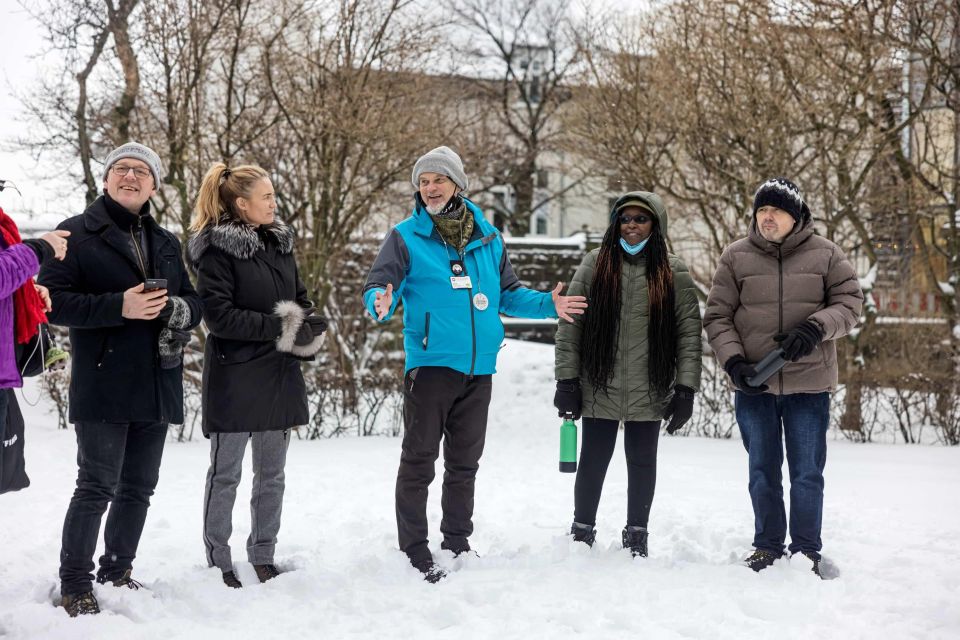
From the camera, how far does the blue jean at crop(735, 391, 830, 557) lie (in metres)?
4.26

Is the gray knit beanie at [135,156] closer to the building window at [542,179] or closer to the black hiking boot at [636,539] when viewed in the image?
the black hiking boot at [636,539]

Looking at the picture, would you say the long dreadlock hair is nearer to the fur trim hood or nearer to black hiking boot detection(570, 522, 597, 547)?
black hiking boot detection(570, 522, 597, 547)

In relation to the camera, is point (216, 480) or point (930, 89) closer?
point (216, 480)

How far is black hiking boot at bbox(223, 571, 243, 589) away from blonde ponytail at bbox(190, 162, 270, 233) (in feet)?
4.95

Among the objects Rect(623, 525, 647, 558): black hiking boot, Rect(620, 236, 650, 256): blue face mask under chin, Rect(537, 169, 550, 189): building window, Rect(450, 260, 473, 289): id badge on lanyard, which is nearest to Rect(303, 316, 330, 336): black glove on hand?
Rect(450, 260, 473, 289): id badge on lanyard

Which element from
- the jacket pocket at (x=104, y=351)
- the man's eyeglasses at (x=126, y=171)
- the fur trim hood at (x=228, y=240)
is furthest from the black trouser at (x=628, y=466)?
the man's eyeglasses at (x=126, y=171)

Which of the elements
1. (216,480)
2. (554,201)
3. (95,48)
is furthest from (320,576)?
(554,201)

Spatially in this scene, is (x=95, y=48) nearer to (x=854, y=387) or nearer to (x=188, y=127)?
(x=188, y=127)

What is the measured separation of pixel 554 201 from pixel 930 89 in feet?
67.3

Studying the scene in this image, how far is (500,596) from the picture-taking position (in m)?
3.81

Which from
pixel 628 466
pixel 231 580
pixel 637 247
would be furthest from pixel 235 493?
pixel 637 247

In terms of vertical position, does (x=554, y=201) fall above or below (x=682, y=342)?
above

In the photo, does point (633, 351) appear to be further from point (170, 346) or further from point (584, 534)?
point (170, 346)

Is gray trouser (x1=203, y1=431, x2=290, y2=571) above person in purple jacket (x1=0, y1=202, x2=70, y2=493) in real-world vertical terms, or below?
below
